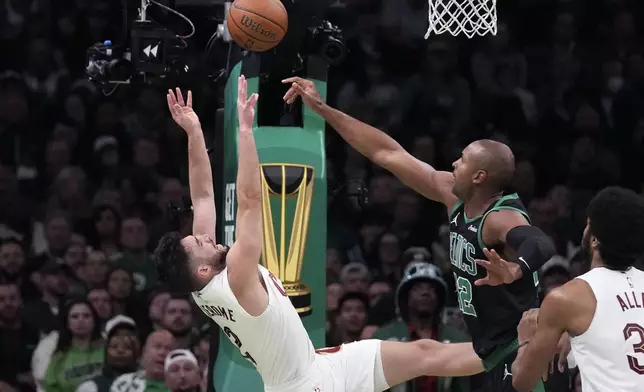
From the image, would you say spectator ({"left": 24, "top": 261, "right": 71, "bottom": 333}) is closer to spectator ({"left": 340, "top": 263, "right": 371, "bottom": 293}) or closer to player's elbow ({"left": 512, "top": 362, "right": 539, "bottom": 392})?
spectator ({"left": 340, "top": 263, "right": 371, "bottom": 293})

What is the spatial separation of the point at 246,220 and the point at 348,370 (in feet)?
3.17

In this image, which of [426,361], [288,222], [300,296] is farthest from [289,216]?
[426,361]

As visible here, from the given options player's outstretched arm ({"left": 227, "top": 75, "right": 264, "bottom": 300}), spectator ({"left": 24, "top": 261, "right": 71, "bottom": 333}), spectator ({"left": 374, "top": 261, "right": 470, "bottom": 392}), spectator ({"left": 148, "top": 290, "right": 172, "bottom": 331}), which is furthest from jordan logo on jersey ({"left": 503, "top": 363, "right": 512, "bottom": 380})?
spectator ({"left": 24, "top": 261, "right": 71, "bottom": 333})

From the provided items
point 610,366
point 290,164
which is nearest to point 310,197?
point 290,164

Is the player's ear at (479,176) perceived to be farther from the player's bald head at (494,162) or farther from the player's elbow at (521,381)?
the player's elbow at (521,381)

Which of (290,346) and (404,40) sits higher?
(404,40)

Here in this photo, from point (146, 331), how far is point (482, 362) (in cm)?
359

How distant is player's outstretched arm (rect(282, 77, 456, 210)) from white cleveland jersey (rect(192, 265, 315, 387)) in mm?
1116

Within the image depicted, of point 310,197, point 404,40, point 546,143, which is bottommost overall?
point 310,197

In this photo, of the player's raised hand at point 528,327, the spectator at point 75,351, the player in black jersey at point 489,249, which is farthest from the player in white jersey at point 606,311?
the spectator at point 75,351

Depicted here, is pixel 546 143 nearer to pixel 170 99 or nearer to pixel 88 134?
pixel 88 134

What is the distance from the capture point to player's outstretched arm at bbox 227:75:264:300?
5.11 metres

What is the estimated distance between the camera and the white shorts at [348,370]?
5.40 m

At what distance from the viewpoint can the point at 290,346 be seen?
5309 millimetres
